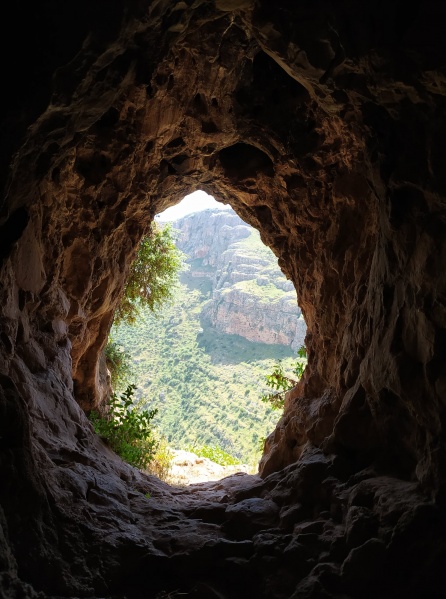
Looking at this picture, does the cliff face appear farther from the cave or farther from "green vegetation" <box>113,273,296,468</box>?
the cave

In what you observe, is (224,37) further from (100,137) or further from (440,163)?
(440,163)

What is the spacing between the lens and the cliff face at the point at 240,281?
60478 millimetres

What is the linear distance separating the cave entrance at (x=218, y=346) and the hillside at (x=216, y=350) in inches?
4.3

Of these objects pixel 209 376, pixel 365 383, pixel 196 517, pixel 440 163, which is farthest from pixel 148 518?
pixel 209 376

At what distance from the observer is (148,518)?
464cm

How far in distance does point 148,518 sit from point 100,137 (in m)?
4.64

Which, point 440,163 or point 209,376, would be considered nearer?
point 440,163

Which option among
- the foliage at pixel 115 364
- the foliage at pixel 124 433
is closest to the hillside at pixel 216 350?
the foliage at pixel 115 364

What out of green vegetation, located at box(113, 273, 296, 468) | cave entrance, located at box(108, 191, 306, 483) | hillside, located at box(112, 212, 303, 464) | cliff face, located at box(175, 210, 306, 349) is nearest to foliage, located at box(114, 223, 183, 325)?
cave entrance, located at box(108, 191, 306, 483)

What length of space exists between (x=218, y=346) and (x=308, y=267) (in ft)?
170

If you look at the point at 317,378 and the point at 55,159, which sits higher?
the point at 55,159

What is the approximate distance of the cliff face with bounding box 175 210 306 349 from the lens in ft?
198

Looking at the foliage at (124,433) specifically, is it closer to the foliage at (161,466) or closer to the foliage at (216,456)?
the foliage at (161,466)

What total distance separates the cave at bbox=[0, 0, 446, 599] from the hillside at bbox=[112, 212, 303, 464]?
59.5 feet
